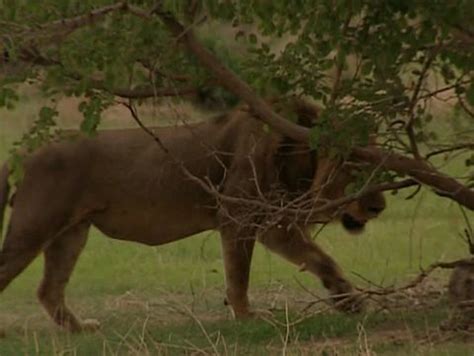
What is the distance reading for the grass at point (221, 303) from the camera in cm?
824

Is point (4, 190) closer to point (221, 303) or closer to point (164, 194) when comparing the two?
point (164, 194)

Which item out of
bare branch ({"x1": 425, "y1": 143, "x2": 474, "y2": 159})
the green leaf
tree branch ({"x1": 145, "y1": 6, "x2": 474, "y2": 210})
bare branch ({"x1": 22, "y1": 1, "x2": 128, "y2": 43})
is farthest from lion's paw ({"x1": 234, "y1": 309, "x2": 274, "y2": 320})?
bare branch ({"x1": 22, "y1": 1, "x2": 128, "y2": 43})

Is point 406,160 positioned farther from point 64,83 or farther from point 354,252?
point 354,252

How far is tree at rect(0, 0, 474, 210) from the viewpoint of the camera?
7.56 meters

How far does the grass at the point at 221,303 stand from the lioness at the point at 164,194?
27cm

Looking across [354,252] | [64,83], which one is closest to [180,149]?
[64,83]

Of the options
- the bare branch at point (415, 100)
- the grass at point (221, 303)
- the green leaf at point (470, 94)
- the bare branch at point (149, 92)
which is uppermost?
the green leaf at point (470, 94)

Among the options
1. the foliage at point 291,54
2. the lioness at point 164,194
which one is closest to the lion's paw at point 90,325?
the lioness at point 164,194

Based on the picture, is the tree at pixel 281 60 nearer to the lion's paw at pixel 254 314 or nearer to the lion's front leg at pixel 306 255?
the lion's paw at pixel 254 314

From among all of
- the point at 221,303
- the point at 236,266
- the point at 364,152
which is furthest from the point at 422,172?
the point at 221,303

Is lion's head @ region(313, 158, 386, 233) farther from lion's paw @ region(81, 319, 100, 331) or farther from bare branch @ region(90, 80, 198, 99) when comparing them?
lion's paw @ region(81, 319, 100, 331)

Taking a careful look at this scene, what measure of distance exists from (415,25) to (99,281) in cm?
524

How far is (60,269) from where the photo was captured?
33.9 feet

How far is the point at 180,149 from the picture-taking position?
34.8 feet
